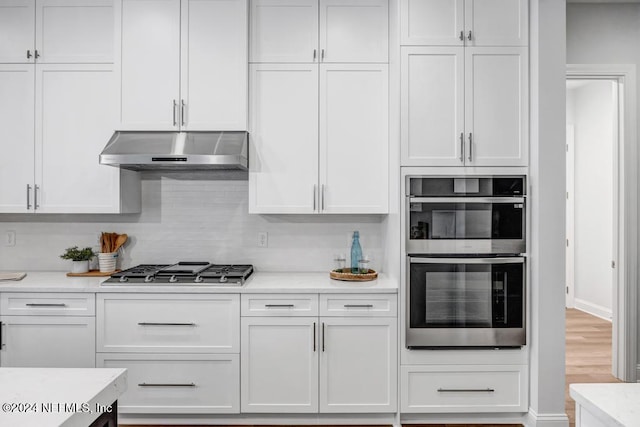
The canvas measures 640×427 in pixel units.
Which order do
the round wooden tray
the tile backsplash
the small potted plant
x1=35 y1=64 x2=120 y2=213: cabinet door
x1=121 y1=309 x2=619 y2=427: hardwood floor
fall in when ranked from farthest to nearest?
x1=121 y1=309 x2=619 y2=427: hardwood floor < the tile backsplash < the small potted plant < x1=35 y1=64 x2=120 y2=213: cabinet door < the round wooden tray

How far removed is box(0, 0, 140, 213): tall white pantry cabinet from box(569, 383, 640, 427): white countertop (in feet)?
9.29

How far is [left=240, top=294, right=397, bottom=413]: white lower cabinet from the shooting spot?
267 cm

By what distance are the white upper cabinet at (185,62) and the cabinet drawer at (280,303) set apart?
3.54 feet

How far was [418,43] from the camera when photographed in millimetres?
2672

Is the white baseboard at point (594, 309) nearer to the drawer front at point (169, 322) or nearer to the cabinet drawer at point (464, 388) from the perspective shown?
the cabinet drawer at point (464, 388)

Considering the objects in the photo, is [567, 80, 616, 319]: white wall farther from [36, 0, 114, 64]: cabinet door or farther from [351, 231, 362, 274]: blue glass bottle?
[36, 0, 114, 64]: cabinet door

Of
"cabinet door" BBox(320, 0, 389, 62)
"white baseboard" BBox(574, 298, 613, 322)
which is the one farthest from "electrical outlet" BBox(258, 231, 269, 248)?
"white baseboard" BBox(574, 298, 613, 322)

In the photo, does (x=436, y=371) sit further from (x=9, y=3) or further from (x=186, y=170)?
(x=9, y=3)

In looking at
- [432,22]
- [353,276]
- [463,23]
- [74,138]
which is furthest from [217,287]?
[463,23]

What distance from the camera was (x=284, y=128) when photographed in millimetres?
2893

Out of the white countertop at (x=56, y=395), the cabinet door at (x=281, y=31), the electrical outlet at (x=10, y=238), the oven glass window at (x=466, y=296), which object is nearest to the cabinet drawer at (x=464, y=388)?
the oven glass window at (x=466, y=296)

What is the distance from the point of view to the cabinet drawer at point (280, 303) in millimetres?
2668

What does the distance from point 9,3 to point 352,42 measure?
2.24m

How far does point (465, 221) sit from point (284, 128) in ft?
4.12
